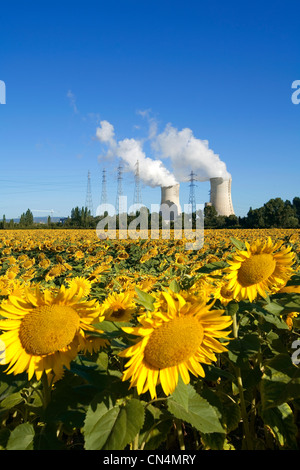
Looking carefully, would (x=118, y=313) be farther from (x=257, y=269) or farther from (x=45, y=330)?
(x=257, y=269)

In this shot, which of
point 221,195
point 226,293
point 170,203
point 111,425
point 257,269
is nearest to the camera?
point 111,425

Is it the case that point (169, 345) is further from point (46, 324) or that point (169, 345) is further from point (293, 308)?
point (293, 308)

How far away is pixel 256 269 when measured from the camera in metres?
1.44

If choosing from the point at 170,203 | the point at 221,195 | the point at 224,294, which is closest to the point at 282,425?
the point at 224,294

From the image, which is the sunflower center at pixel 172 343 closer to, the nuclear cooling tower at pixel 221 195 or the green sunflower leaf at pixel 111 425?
the green sunflower leaf at pixel 111 425

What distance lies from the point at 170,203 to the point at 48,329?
1627 inches

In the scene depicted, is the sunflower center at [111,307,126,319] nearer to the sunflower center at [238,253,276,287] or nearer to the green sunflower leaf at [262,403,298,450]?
the sunflower center at [238,253,276,287]

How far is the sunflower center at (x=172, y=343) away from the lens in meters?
0.94

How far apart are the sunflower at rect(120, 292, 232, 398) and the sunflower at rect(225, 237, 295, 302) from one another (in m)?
0.45

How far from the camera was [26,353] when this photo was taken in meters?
1.07

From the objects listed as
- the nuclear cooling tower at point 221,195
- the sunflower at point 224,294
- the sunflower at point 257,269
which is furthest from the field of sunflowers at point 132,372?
the nuclear cooling tower at point 221,195

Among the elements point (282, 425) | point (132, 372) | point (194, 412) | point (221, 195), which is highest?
point (221, 195)

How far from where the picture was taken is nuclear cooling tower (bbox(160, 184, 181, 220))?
4088cm

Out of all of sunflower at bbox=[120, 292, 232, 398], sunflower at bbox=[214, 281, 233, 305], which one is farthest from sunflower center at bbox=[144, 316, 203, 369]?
sunflower at bbox=[214, 281, 233, 305]
